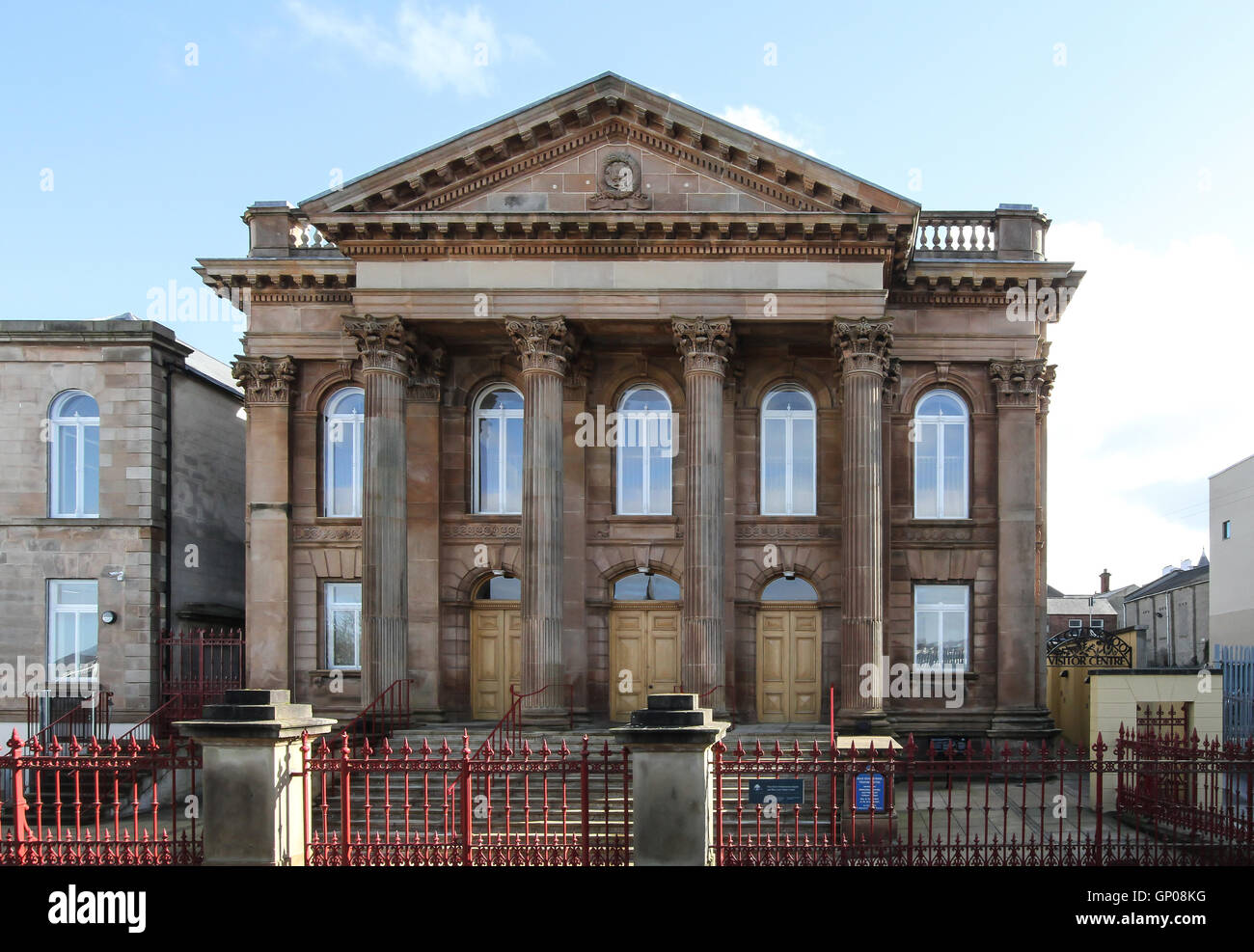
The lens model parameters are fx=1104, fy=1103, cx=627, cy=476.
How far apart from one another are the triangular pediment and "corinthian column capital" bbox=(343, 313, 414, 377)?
2290 mm

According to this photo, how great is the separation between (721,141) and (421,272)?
6650 mm

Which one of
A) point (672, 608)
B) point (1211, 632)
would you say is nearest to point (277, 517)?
point (672, 608)

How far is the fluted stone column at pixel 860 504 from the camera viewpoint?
22.0 m

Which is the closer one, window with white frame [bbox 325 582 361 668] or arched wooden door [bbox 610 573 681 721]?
arched wooden door [bbox 610 573 681 721]

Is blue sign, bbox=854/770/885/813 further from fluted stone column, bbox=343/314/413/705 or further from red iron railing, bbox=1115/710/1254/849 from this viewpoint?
fluted stone column, bbox=343/314/413/705

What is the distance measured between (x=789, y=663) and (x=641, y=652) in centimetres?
332

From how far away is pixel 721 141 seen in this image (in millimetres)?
22234

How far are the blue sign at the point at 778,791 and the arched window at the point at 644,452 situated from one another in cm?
1256

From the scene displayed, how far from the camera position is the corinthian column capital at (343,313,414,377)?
22.5 meters

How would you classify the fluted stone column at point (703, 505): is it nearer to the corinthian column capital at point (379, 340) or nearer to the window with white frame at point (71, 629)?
the corinthian column capital at point (379, 340)

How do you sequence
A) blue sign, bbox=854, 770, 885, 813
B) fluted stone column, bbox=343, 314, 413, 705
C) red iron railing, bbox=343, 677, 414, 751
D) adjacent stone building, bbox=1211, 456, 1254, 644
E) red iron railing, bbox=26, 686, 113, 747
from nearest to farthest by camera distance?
1. blue sign, bbox=854, 770, 885, 813
2. red iron railing, bbox=343, 677, 414, 751
3. fluted stone column, bbox=343, 314, 413, 705
4. red iron railing, bbox=26, 686, 113, 747
5. adjacent stone building, bbox=1211, 456, 1254, 644

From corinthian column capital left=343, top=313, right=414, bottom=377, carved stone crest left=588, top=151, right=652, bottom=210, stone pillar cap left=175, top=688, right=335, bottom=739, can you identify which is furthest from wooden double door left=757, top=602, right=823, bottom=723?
stone pillar cap left=175, top=688, right=335, bottom=739

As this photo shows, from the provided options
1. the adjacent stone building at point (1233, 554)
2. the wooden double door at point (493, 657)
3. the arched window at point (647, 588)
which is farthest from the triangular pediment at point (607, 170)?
the adjacent stone building at point (1233, 554)
